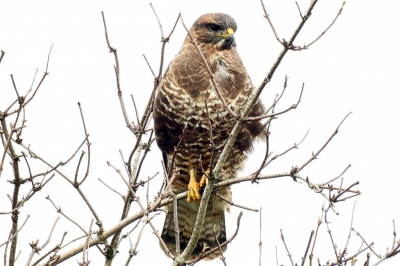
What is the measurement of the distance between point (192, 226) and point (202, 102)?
1788 mm

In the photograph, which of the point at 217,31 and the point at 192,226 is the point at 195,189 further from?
the point at 217,31

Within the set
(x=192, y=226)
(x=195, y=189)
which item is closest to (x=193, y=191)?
(x=195, y=189)

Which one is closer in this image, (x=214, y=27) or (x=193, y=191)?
(x=193, y=191)

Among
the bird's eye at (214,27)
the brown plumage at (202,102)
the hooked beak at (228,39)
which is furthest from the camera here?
the bird's eye at (214,27)

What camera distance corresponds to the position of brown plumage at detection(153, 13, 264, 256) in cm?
595

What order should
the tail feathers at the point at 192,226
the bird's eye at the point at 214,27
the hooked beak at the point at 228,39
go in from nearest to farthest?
the hooked beak at the point at 228,39, the bird's eye at the point at 214,27, the tail feathers at the point at 192,226

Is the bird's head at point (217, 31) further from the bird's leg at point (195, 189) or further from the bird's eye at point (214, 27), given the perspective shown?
the bird's leg at point (195, 189)

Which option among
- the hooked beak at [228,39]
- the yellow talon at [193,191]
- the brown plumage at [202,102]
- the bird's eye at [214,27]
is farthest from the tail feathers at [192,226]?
the bird's eye at [214,27]

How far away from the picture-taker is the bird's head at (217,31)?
6.47 meters

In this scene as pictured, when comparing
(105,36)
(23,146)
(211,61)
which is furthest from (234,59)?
(23,146)

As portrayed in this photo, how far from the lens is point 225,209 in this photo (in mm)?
7195

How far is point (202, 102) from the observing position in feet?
19.4

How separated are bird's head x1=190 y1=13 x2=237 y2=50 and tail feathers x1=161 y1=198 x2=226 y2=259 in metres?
1.80

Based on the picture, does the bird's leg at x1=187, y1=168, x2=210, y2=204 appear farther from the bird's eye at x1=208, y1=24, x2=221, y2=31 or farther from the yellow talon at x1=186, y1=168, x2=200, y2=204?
the bird's eye at x1=208, y1=24, x2=221, y2=31
